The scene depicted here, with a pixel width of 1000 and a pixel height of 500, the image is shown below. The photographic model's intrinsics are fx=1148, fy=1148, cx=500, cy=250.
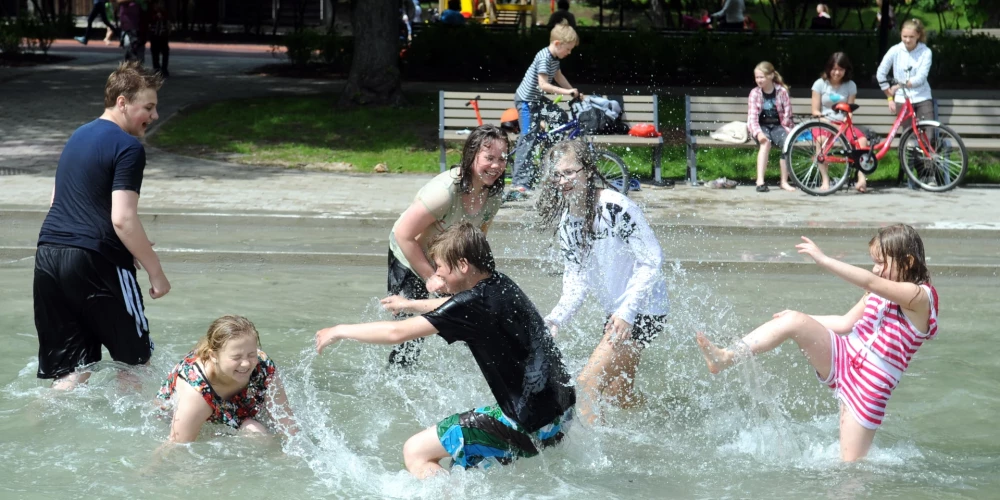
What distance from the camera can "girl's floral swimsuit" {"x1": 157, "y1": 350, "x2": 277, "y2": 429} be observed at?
541 cm

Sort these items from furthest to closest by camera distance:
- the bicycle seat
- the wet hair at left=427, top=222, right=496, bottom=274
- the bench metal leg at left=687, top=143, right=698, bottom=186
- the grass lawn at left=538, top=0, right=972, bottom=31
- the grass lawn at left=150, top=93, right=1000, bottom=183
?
the grass lawn at left=538, top=0, right=972, bottom=31 → the grass lawn at left=150, top=93, right=1000, bottom=183 → the bench metal leg at left=687, top=143, right=698, bottom=186 → the bicycle seat → the wet hair at left=427, top=222, right=496, bottom=274

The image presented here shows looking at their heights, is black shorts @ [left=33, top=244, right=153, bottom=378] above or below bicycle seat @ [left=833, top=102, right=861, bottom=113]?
below

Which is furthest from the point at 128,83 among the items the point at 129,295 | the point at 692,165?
the point at 692,165

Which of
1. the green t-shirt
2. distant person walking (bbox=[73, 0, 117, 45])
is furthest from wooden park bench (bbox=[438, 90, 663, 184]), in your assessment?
distant person walking (bbox=[73, 0, 117, 45])

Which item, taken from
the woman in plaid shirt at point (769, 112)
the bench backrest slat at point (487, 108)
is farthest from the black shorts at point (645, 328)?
the bench backrest slat at point (487, 108)

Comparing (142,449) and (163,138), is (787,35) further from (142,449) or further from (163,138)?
(142,449)

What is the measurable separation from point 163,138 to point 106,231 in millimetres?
10640

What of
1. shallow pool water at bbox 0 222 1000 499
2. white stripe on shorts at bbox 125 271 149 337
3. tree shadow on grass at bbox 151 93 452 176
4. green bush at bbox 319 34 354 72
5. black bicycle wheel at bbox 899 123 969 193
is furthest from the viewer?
green bush at bbox 319 34 354 72

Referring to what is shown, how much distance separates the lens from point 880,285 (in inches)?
198

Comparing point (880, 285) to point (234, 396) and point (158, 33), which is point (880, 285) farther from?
point (158, 33)

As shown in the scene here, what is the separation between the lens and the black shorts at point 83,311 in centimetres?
560

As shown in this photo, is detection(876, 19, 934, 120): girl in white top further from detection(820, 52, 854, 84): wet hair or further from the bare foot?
the bare foot

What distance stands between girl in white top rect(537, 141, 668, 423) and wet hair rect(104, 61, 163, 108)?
200 centimetres

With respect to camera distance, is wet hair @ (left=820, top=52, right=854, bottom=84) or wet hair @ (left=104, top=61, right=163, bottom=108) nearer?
wet hair @ (left=104, top=61, right=163, bottom=108)
